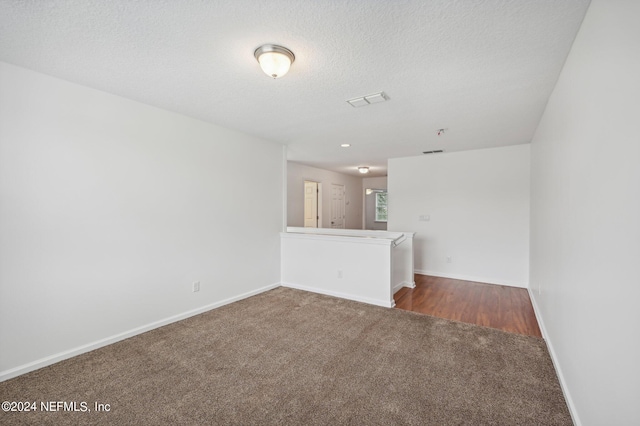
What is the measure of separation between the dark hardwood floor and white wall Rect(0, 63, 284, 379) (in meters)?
2.67

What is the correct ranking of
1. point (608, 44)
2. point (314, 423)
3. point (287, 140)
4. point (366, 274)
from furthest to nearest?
point (287, 140), point (366, 274), point (314, 423), point (608, 44)

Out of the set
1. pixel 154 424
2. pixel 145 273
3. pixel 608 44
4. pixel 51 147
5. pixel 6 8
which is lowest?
pixel 154 424

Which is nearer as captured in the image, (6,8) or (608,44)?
(608,44)

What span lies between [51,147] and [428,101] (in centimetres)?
352

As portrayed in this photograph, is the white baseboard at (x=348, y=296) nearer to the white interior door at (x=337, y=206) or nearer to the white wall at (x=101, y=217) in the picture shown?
the white wall at (x=101, y=217)

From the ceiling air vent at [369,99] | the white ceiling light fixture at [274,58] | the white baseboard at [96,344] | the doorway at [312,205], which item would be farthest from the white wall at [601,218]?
the doorway at [312,205]

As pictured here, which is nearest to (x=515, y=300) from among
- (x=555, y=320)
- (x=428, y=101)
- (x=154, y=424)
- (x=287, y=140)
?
(x=555, y=320)

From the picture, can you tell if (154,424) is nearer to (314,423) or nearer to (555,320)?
(314,423)

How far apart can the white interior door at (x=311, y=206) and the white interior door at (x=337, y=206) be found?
29.5 inches

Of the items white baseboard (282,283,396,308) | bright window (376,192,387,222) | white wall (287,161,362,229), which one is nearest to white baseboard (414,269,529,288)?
white baseboard (282,283,396,308)

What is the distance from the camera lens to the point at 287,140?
4.51 metres

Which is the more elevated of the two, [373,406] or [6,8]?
[6,8]

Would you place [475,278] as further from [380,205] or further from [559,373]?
[380,205]

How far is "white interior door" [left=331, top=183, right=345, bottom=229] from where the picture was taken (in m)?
8.39
